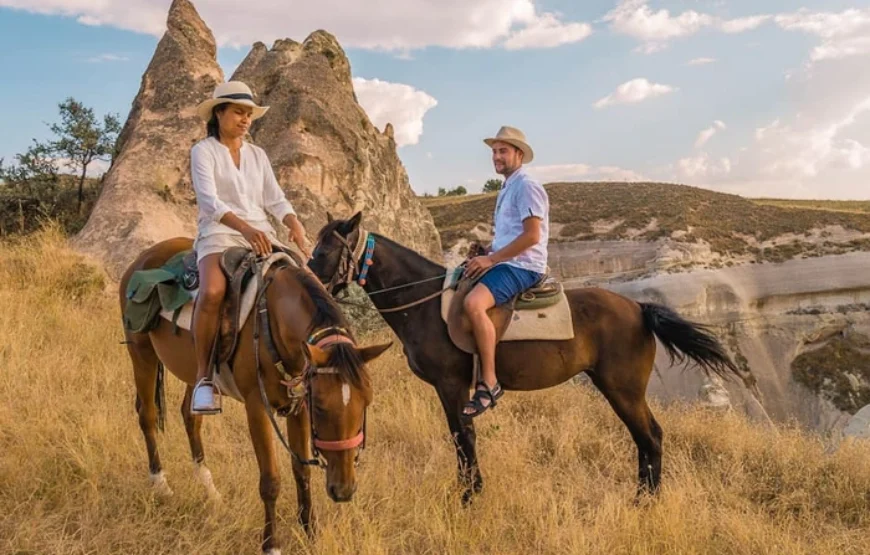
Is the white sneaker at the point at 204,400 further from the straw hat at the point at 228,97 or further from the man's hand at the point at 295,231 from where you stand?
the straw hat at the point at 228,97

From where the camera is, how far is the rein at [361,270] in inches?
→ 186

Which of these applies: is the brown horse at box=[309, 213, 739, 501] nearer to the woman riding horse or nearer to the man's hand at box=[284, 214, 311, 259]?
the man's hand at box=[284, 214, 311, 259]

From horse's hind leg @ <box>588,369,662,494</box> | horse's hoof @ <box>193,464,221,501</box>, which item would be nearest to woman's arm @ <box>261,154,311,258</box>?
horse's hoof @ <box>193,464,221,501</box>

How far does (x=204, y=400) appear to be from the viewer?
10.7 feet

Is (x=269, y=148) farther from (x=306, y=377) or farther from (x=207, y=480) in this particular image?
(x=306, y=377)

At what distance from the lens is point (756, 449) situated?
5.69 m

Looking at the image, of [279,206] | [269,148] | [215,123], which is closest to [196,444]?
[279,206]

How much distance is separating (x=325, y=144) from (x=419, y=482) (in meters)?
9.44

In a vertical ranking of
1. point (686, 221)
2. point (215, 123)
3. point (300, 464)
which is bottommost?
point (300, 464)

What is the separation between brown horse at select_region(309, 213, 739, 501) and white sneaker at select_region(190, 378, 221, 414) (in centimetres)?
156

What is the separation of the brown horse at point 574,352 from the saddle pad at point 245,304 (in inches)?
41.8

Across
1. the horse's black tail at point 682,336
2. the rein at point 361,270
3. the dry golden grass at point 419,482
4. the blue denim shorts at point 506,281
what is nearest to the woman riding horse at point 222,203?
the rein at point 361,270

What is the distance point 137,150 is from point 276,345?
373 inches

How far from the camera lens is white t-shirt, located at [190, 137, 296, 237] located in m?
3.60
